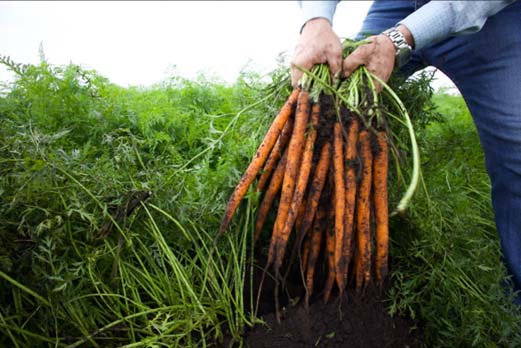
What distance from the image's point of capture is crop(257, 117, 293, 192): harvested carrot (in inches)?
57.4

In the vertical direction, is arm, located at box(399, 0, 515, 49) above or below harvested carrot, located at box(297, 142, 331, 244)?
above

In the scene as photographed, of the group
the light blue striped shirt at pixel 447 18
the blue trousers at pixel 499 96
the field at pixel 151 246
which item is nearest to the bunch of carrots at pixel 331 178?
the field at pixel 151 246

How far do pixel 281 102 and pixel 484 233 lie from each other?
1.11 meters

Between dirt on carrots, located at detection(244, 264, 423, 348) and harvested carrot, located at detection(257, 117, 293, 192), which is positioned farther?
harvested carrot, located at detection(257, 117, 293, 192)

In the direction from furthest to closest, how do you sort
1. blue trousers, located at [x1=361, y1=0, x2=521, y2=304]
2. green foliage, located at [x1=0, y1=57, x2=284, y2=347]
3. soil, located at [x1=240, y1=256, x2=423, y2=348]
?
blue trousers, located at [x1=361, y1=0, x2=521, y2=304], soil, located at [x1=240, y1=256, x2=423, y2=348], green foliage, located at [x1=0, y1=57, x2=284, y2=347]

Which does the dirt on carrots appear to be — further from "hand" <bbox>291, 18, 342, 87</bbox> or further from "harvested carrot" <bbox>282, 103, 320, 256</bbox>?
"hand" <bbox>291, 18, 342, 87</bbox>

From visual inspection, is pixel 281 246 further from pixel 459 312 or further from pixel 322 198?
pixel 459 312

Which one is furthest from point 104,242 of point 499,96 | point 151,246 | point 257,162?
point 499,96

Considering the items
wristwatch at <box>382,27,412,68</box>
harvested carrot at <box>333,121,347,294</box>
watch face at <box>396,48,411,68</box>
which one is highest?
wristwatch at <box>382,27,412,68</box>

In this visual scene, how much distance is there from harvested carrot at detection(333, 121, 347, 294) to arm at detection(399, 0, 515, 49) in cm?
44

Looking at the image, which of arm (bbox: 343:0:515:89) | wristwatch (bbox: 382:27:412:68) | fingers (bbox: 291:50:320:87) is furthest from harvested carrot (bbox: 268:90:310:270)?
wristwatch (bbox: 382:27:412:68)

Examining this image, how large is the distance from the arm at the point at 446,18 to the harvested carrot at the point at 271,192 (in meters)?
0.62

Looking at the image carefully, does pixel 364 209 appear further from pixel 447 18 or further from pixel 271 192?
pixel 447 18

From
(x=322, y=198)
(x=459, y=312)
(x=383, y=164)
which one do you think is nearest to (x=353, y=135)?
(x=383, y=164)
